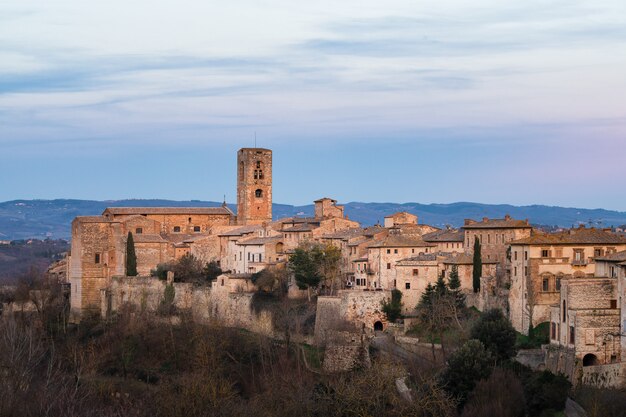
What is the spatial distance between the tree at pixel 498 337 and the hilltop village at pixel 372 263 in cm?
149

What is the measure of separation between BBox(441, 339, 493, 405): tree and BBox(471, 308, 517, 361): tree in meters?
1.39

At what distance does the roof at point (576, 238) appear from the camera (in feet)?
171

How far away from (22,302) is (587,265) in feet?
118

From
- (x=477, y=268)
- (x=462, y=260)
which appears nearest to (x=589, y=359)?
(x=477, y=268)

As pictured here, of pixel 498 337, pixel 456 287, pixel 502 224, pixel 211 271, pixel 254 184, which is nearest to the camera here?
pixel 498 337

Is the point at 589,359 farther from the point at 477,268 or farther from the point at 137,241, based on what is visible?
the point at 137,241

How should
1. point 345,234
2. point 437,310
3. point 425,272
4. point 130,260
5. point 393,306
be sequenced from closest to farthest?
point 437,310, point 393,306, point 425,272, point 345,234, point 130,260

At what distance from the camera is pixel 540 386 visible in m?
42.4

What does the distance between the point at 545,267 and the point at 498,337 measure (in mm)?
4419

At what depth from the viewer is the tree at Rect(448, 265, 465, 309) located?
56.8m

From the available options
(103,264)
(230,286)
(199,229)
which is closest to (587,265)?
(230,286)

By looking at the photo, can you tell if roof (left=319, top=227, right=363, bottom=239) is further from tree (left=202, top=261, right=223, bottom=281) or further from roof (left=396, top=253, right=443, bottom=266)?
roof (left=396, top=253, right=443, bottom=266)

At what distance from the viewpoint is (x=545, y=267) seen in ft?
169

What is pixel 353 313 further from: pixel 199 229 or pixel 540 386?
pixel 199 229
